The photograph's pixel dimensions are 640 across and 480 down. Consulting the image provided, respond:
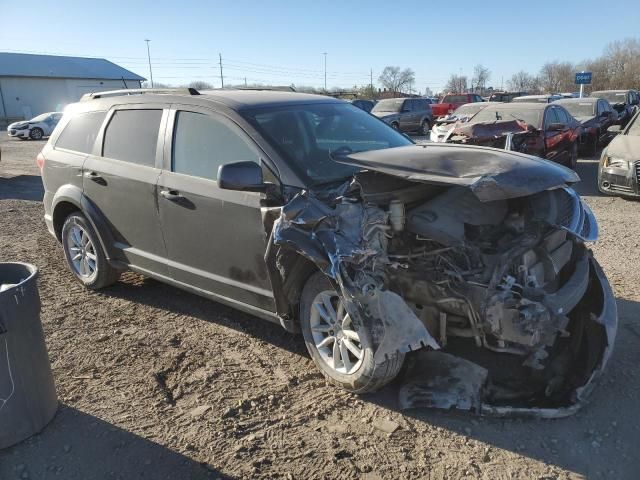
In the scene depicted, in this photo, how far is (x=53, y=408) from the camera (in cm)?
317

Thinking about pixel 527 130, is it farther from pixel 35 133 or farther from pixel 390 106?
pixel 35 133

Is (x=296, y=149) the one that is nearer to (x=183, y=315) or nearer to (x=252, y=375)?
(x=252, y=375)

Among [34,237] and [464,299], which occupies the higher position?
[464,299]

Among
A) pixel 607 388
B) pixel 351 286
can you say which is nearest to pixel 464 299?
pixel 351 286

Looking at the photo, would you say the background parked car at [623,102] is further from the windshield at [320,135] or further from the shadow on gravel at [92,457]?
the shadow on gravel at [92,457]

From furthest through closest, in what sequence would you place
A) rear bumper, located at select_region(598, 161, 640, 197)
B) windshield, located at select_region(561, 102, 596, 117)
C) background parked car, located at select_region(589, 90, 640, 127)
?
background parked car, located at select_region(589, 90, 640, 127), windshield, located at select_region(561, 102, 596, 117), rear bumper, located at select_region(598, 161, 640, 197)

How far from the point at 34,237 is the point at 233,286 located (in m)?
4.92

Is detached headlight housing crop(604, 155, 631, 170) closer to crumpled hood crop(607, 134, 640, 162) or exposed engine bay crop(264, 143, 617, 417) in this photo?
crumpled hood crop(607, 134, 640, 162)

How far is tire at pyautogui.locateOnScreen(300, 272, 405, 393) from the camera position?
10.5ft

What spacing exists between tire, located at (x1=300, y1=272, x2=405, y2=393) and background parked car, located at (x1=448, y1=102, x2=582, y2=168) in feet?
23.4

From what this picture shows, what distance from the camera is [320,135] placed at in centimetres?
413

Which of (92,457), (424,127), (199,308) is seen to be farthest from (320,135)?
(424,127)

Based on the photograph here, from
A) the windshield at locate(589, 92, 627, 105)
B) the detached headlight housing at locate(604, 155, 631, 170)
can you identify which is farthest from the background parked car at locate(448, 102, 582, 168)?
the windshield at locate(589, 92, 627, 105)

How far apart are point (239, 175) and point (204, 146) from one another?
2.82 feet
